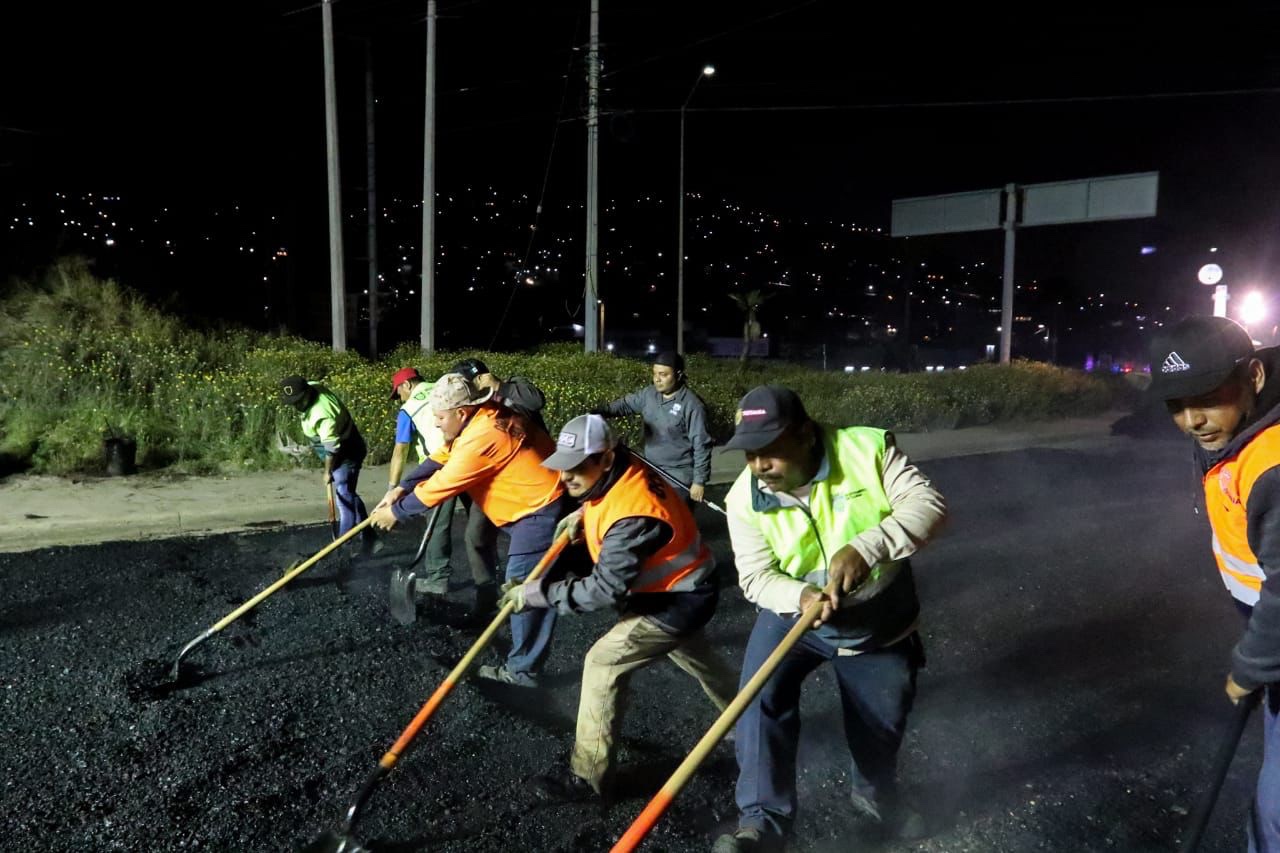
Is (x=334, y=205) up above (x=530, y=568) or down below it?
above

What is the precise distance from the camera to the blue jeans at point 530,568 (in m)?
4.42

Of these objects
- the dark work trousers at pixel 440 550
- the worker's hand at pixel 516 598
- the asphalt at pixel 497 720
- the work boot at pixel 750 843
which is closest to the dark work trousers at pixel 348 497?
the asphalt at pixel 497 720

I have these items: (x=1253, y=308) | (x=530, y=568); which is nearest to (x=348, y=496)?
(x=530, y=568)

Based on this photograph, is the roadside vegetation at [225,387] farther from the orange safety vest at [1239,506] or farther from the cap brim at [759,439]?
the orange safety vest at [1239,506]

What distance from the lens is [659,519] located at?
3248mm

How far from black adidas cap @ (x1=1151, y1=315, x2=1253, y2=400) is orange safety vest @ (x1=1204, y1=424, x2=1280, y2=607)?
0.20 m

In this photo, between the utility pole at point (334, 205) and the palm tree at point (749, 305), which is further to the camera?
the palm tree at point (749, 305)

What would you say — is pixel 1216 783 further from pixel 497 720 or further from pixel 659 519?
pixel 497 720

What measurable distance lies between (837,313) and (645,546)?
57.9 metres

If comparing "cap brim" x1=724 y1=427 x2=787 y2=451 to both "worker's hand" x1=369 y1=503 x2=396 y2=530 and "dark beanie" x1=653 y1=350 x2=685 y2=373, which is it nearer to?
"worker's hand" x1=369 y1=503 x2=396 y2=530

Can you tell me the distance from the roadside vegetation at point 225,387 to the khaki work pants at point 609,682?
8.23m

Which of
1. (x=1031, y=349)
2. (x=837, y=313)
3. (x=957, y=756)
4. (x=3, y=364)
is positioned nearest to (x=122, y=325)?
(x=3, y=364)

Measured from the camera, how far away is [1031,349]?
244 ft

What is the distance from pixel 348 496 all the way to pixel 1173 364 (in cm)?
570
